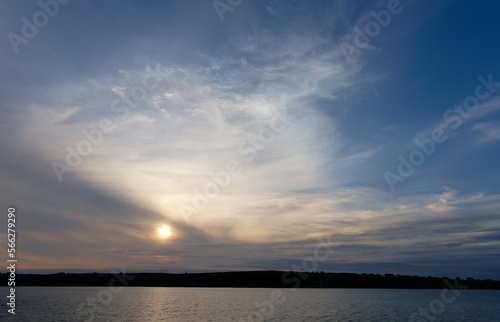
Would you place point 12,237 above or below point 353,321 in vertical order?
above

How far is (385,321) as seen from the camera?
9156cm

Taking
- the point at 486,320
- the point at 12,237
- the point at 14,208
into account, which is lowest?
the point at 486,320

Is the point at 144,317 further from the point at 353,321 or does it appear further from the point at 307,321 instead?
the point at 353,321

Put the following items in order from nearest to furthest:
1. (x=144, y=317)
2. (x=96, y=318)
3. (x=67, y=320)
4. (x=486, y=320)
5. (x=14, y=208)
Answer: (x=14, y=208), (x=67, y=320), (x=96, y=318), (x=144, y=317), (x=486, y=320)

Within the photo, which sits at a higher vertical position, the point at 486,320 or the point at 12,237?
the point at 12,237

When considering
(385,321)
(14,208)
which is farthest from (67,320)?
(385,321)

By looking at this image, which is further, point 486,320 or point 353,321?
point 486,320

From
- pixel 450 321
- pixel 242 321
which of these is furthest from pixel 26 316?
pixel 450 321

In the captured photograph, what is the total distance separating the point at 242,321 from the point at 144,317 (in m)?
27.6

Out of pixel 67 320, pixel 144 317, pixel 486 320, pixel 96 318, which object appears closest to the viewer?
pixel 67 320

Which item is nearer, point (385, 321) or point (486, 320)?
point (385, 321)

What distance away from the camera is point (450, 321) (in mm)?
95625

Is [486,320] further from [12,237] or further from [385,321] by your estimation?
[12,237]

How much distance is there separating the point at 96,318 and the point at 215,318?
29.2 meters
